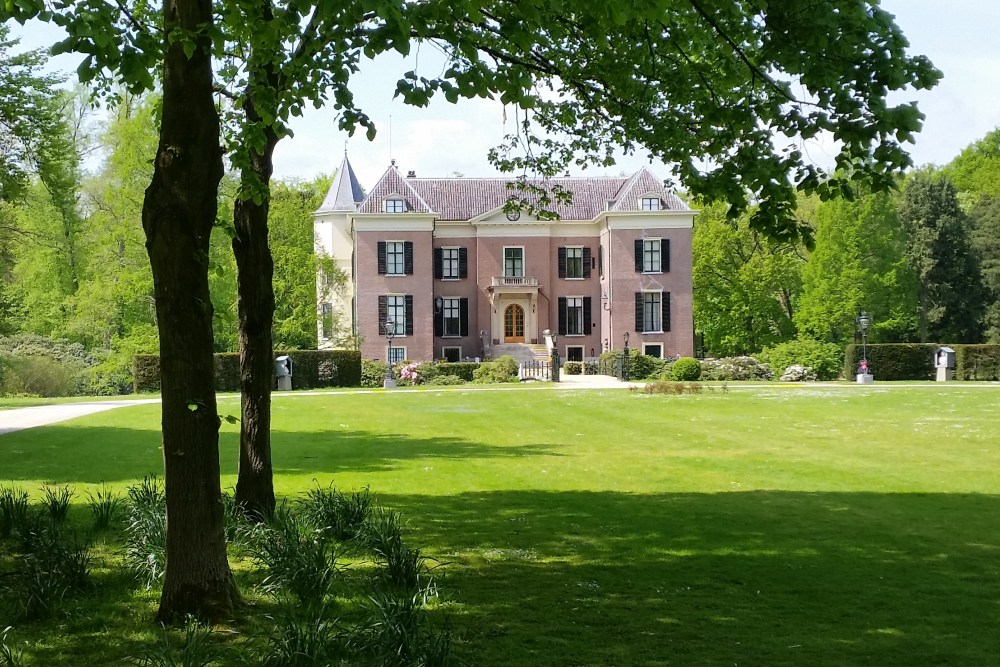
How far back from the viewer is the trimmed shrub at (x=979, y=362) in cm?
4016

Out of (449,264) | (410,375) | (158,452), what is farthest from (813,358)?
(158,452)

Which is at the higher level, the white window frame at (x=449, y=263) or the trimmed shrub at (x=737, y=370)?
the white window frame at (x=449, y=263)

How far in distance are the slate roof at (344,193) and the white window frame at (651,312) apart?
15.9m

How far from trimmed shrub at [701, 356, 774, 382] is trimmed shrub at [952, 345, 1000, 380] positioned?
798 cm

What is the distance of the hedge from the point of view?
3484 cm

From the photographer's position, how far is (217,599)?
541cm

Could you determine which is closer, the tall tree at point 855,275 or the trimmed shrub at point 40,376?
the trimmed shrub at point 40,376

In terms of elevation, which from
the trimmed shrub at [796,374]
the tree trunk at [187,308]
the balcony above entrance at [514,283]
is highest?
the balcony above entrance at [514,283]

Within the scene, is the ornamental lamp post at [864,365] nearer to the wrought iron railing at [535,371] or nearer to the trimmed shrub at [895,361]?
the trimmed shrub at [895,361]

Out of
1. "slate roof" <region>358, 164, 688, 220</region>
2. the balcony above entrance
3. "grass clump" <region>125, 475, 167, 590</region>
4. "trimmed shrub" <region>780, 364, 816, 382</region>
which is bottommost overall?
"trimmed shrub" <region>780, 364, 816, 382</region>

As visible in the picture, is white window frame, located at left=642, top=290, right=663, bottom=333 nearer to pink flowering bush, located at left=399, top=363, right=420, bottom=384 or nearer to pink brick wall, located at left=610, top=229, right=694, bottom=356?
pink brick wall, located at left=610, top=229, right=694, bottom=356

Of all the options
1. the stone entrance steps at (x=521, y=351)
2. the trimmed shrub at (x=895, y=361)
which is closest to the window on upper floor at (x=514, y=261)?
the stone entrance steps at (x=521, y=351)

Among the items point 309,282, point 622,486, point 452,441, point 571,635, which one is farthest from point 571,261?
point 571,635

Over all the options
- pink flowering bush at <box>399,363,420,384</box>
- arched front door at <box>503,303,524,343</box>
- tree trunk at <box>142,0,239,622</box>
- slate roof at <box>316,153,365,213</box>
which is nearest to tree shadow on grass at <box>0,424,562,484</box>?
tree trunk at <box>142,0,239,622</box>
